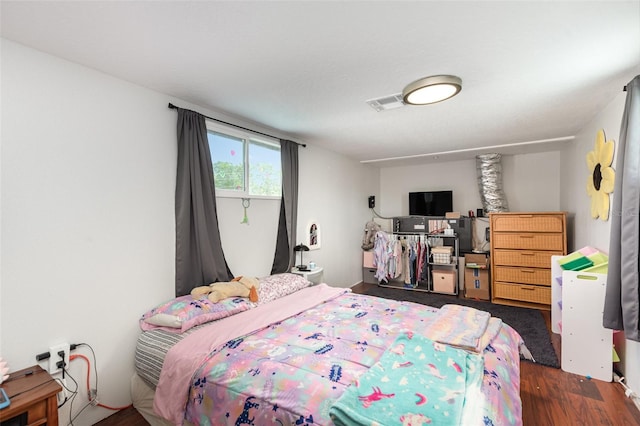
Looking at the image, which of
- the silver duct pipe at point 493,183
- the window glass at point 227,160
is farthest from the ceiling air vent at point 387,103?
the silver duct pipe at point 493,183

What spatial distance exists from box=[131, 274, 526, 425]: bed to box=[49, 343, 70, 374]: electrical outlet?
411 mm

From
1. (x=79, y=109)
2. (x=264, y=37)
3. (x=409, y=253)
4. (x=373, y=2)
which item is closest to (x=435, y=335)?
(x=373, y=2)

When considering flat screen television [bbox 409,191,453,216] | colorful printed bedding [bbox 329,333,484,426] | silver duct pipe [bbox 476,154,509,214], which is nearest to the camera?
colorful printed bedding [bbox 329,333,484,426]

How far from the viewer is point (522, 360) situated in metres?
2.88

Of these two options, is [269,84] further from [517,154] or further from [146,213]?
[517,154]

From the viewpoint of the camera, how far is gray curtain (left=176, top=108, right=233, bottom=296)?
253cm

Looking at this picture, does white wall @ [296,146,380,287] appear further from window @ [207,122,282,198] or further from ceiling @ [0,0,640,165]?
ceiling @ [0,0,640,165]

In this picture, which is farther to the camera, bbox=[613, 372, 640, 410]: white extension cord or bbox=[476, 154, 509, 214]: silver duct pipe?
bbox=[476, 154, 509, 214]: silver duct pipe

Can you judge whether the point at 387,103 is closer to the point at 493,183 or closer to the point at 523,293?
the point at 493,183

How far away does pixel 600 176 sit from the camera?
2863 millimetres

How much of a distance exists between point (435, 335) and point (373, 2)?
1.91 m

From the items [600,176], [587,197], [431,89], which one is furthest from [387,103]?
[587,197]

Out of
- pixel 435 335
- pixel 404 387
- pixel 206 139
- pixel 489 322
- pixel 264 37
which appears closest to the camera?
pixel 404 387

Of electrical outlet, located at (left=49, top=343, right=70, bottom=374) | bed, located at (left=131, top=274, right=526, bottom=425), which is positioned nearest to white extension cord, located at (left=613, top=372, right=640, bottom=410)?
bed, located at (left=131, top=274, right=526, bottom=425)
